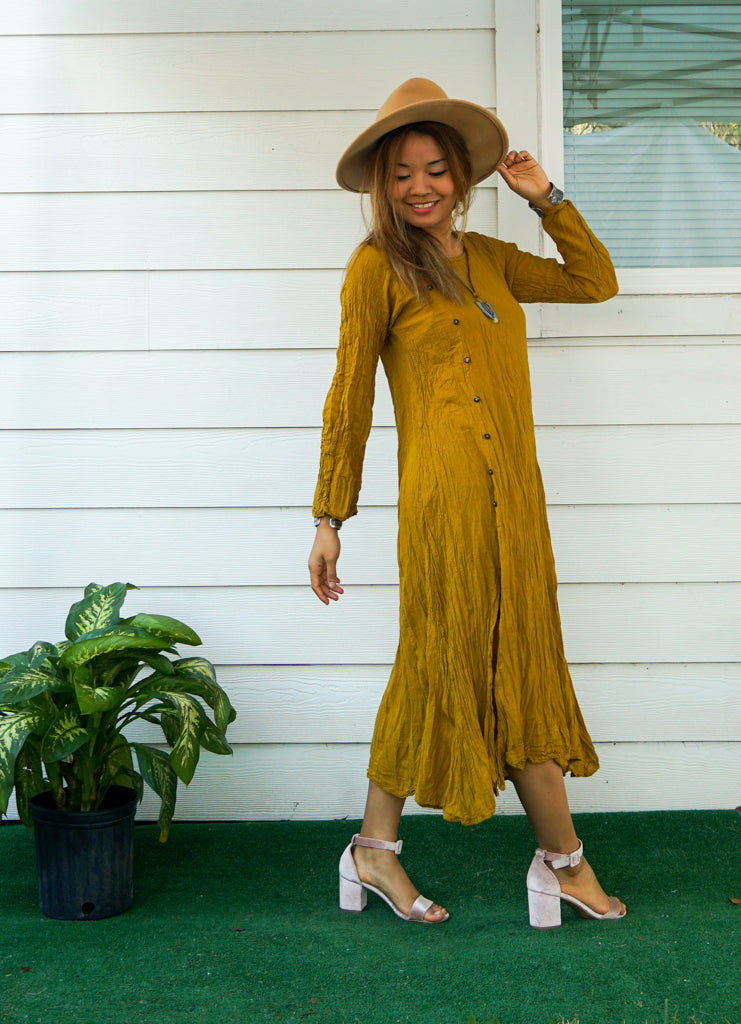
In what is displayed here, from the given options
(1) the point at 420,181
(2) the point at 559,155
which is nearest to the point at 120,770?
(1) the point at 420,181

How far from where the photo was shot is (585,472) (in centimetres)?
254

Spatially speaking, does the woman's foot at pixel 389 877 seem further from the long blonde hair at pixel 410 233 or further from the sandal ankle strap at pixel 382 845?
the long blonde hair at pixel 410 233

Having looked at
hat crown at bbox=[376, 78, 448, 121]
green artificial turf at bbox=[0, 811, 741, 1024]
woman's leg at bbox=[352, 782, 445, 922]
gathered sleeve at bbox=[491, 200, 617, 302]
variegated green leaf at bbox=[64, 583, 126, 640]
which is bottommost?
green artificial turf at bbox=[0, 811, 741, 1024]

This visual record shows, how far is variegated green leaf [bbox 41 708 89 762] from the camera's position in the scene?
191cm

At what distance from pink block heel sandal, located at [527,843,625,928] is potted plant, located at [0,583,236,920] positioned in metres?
0.69

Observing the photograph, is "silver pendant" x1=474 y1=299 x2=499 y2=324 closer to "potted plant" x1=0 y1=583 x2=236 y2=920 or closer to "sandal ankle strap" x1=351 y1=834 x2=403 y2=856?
"potted plant" x1=0 y1=583 x2=236 y2=920

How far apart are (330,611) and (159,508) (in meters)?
0.53

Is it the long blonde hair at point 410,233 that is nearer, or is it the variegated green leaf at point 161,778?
the long blonde hair at point 410,233

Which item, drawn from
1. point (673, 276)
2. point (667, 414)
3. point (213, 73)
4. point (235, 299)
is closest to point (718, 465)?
point (667, 414)

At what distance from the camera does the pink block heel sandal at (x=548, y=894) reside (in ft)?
6.25

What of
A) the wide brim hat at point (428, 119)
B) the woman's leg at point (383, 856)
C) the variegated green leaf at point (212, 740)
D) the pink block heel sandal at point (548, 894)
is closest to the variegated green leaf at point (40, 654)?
the variegated green leaf at point (212, 740)

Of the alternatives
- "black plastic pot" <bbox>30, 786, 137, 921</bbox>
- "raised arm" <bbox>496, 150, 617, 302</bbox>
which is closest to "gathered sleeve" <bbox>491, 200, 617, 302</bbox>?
"raised arm" <bbox>496, 150, 617, 302</bbox>

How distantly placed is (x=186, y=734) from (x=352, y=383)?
0.79 metres

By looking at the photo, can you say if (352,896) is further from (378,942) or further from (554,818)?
(554,818)
